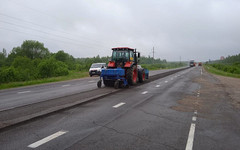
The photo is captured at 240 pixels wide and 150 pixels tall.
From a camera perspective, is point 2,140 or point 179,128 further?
point 179,128

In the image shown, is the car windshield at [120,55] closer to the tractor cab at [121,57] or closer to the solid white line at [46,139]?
the tractor cab at [121,57]

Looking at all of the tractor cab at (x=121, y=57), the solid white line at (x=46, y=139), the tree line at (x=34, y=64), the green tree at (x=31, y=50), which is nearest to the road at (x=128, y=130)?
the solid white line at (x=46, y=139)

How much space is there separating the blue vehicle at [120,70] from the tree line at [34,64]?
291cm

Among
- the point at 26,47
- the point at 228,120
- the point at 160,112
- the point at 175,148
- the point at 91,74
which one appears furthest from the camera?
the point at 26,47

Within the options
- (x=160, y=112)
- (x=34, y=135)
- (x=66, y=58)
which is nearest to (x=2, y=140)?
A: (x=34, y=135)

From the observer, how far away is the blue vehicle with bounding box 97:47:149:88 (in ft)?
43.6

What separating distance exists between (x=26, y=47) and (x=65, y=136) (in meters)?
80.7

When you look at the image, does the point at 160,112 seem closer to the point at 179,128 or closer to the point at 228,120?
the point at 179,128

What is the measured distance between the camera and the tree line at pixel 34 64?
2948 cm

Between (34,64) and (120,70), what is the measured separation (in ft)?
145

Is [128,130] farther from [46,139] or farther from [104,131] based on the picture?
[46,139]

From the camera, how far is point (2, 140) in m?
4.24

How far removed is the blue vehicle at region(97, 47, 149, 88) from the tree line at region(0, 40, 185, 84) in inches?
114

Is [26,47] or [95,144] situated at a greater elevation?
[26,47]
